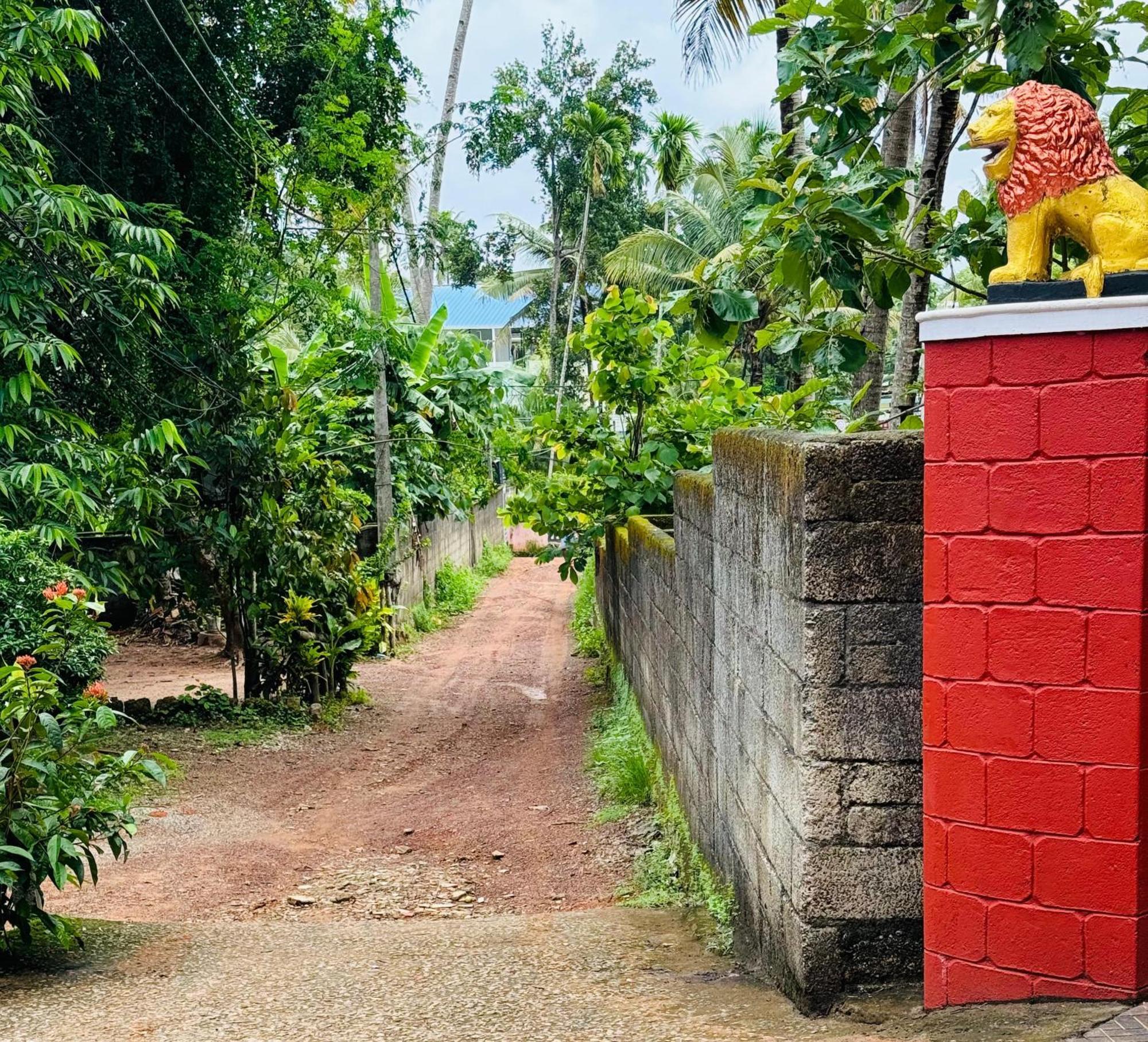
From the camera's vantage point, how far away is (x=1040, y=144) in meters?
3.16

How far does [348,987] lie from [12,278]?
532cm

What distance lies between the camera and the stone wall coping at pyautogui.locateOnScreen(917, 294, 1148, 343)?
2.86m

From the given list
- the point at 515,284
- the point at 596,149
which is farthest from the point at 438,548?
the point at 515,284

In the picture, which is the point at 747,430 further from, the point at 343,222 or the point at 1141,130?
the point at 343,222

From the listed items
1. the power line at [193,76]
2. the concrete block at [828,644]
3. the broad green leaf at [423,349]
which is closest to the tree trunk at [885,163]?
the concrete block at [828,644]

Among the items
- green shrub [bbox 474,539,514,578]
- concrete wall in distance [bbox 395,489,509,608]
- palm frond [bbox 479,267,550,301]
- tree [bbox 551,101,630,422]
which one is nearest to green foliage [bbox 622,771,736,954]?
concrete wall in distance [bbox 395,489,509,608]

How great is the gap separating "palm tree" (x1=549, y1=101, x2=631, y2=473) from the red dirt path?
19.8 m

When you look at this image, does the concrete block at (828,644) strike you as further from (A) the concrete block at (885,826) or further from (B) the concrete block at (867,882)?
(B) the concrete block at (867,882)

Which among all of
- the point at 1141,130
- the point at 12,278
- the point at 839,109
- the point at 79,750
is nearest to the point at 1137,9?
the point at 1141,130

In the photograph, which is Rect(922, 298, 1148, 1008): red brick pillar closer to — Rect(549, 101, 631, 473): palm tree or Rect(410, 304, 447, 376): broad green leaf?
Rect(410, 304, 447, 376): broad green leaf

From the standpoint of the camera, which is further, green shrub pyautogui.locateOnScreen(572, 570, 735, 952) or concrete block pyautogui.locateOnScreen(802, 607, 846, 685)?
green shrub pyautogui.locateOnScreen(572, 570, 735, 952)

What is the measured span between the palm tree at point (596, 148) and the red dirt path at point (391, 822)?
19754 millimetres

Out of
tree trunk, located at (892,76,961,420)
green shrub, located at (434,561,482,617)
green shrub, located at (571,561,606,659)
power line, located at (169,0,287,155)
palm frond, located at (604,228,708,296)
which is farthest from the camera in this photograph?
palm frond, located at (604,228,708,296)

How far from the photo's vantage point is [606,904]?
6.27 meters
